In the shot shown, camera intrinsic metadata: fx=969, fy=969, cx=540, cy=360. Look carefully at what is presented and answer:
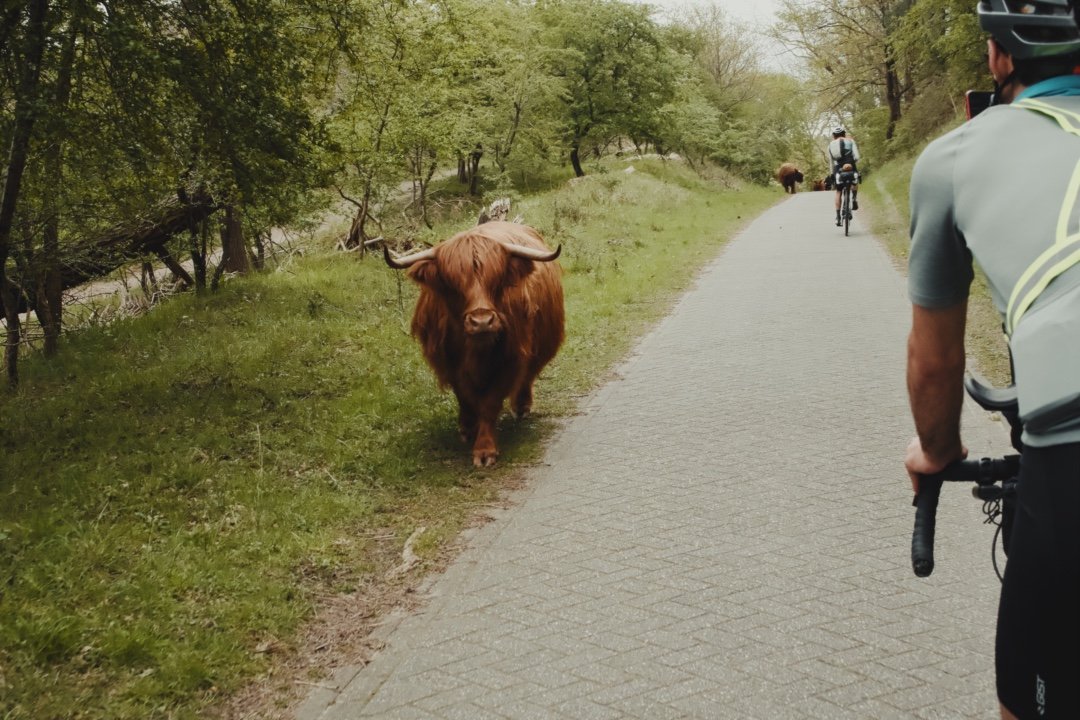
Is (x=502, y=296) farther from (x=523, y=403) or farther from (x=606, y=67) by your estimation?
(x=606, y=67)

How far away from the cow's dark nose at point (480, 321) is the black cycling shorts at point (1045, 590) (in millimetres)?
5295

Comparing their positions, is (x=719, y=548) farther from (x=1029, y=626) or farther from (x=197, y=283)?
(x=197, y=283)

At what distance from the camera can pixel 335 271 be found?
1711cm

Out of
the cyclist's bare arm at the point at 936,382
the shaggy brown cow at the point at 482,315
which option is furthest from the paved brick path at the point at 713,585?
the cyclist's bare arm at the point at 936,382

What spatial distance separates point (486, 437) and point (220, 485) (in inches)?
77.8

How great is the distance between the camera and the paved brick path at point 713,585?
3.99 m

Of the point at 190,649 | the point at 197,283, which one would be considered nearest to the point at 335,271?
the point at 197,283

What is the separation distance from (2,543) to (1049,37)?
5.64 m

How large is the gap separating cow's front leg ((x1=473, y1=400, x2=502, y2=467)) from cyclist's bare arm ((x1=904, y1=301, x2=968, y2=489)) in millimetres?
5304

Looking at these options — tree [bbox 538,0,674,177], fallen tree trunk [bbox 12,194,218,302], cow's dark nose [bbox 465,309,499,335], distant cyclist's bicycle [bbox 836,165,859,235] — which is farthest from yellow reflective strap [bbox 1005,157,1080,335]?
tree [bbox 538,0,674,177]

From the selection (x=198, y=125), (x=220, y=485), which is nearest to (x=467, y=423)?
(x=220, y=485)

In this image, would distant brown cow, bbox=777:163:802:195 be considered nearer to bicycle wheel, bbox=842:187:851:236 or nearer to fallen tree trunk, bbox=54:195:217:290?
bicycle wheel, bbox=842:187:851:236

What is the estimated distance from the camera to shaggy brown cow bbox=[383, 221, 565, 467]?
703 centimetres

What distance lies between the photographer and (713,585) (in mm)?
4957
